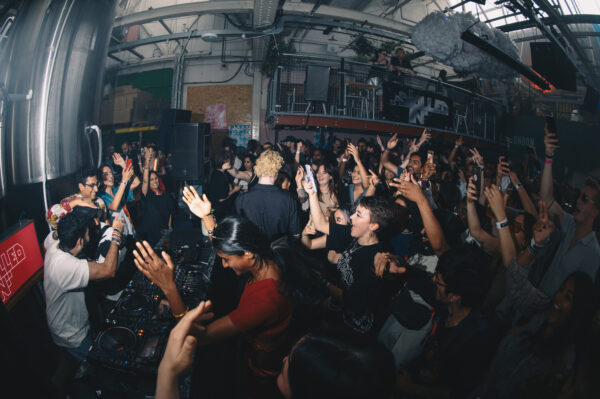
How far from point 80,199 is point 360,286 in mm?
3008

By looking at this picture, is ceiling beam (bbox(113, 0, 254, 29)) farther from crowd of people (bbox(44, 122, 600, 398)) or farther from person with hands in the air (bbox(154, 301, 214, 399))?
person with hands in the air (bbox(154, 301, 214, 399))

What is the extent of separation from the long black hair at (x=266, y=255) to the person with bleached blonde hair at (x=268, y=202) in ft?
3.31

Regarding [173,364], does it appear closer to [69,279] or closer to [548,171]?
[69,279]

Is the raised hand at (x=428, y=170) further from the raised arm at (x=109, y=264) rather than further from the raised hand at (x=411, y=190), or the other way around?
the raised arm at (x=109, y=264)

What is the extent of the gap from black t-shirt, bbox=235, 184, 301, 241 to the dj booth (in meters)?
0.60

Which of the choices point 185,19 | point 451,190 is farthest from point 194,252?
point 185,19

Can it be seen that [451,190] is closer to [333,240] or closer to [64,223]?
[333,240]

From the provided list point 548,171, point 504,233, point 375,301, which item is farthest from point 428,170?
point 375,301

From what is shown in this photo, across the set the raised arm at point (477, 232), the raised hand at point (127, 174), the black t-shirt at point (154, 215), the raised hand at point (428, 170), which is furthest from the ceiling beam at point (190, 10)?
the raised arm at point (477, 232)

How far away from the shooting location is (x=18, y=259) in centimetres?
191

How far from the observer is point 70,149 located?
234cm

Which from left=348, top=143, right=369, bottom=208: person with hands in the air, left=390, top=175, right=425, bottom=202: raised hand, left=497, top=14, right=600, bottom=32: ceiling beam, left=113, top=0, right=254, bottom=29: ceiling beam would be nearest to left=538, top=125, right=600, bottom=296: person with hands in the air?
left=390, top=175, right=425, bottom=202: raised hand

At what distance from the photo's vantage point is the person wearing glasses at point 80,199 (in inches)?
87.9

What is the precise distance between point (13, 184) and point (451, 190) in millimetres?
5679
